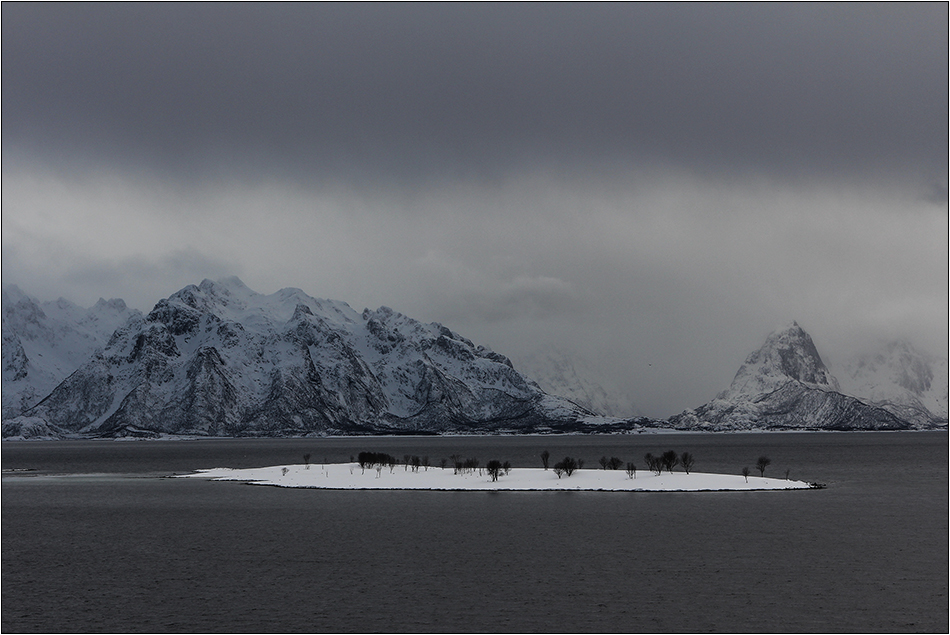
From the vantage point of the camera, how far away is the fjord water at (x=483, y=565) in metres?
55.5

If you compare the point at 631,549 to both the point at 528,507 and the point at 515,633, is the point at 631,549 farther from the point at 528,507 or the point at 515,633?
the point at 528,507

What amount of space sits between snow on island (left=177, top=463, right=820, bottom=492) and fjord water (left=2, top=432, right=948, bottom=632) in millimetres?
16571

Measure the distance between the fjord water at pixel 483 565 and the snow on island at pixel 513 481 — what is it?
54.4 ft

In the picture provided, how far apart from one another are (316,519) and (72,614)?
52.1m

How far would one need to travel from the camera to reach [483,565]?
244 feet

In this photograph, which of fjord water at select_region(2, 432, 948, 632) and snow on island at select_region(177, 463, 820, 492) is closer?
fjord water at select_region(2, 432, 948, 632)

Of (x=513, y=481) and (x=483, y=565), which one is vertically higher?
(x=483, y=565)

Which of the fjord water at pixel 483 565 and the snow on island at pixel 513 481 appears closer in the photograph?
the fjord water at pixel 483 565

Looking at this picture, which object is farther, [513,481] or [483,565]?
[513,481]

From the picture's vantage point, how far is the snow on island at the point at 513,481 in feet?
481

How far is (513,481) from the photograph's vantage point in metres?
Answer: 158

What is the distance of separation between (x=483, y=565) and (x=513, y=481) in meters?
84.6

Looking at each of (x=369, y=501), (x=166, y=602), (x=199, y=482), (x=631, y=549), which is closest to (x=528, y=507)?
(x=369, y=501)

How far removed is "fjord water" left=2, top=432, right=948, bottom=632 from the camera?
182 feet
